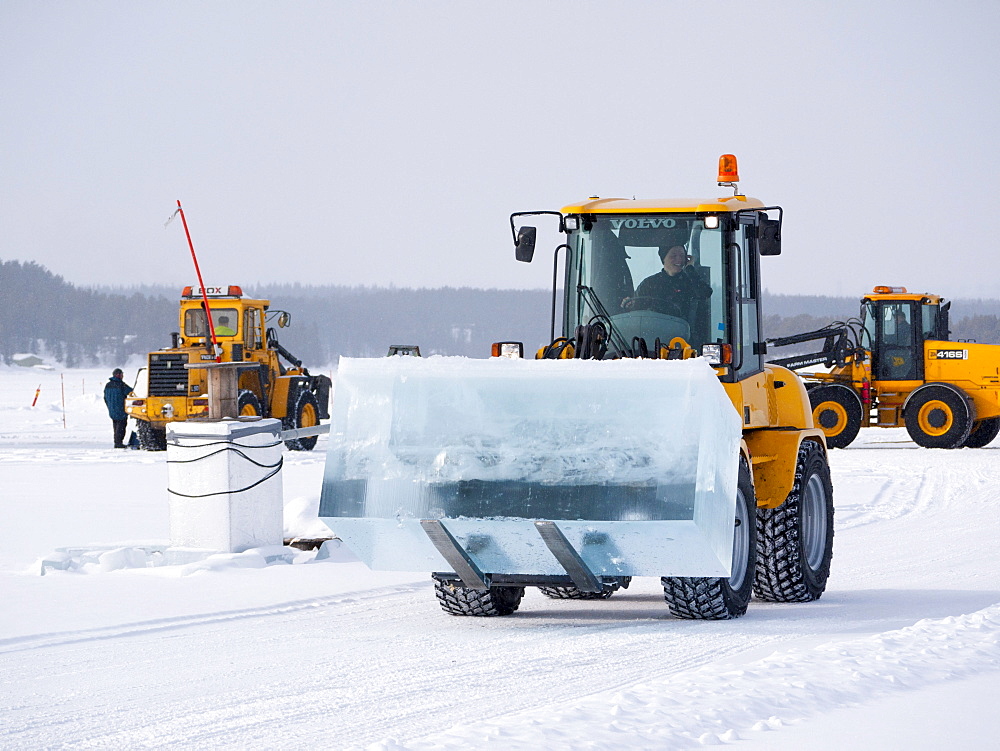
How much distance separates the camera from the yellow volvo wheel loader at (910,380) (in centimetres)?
2348

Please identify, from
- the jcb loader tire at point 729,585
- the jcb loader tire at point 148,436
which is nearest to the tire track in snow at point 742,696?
the jcb loader tire at point 729,585

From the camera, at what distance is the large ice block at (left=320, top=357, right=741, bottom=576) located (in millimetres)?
6973

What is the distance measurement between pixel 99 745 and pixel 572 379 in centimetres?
307

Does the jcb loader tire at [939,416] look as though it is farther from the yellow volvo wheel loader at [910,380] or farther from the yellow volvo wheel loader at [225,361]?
the yellow volvo wheel loader at [225,361]

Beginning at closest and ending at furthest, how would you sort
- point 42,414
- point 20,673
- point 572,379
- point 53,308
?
point 20,673 → point 572,379 → point 42,414 → point 53,308

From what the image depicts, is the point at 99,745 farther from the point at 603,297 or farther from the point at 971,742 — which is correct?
the point at 603,297

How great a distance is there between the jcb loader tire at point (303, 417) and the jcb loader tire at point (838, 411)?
849cm

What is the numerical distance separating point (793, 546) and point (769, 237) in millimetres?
1872

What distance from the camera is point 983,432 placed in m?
24.3

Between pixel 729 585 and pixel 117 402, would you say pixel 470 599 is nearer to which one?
pixel 729 585

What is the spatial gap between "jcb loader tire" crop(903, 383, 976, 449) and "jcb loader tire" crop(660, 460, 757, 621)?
54.0 feet

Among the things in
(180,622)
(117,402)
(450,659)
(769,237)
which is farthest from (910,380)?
(450,659)

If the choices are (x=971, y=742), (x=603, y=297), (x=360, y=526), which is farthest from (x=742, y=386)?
(x=971, y=742)

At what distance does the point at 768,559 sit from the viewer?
864 cm
